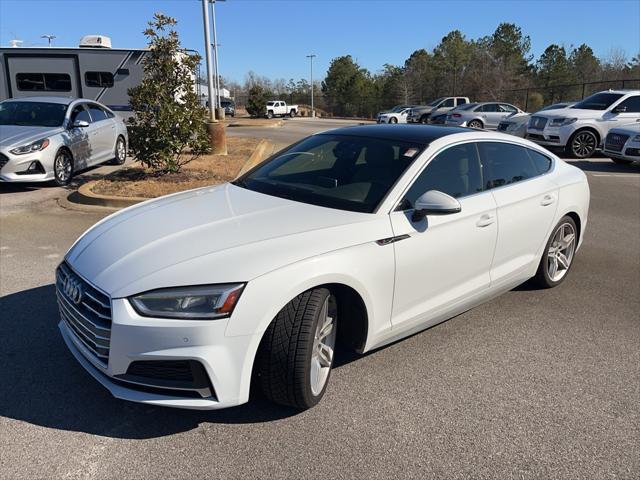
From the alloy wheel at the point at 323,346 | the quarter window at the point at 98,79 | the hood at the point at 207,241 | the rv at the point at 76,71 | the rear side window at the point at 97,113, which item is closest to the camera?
the hood at the point at 207,241

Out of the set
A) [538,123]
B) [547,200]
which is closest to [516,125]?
[538,123]

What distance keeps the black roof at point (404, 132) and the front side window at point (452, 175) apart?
0.58ft

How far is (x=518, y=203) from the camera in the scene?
14.2 feet

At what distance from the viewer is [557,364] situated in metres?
3.77

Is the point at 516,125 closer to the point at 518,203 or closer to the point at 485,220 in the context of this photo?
the point at 518,203

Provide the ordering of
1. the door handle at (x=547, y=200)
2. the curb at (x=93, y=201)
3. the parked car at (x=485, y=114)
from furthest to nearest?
the parked car at (x=485, y=114), the curb at (x=93, y=201), the door handle at (x=547, y=200)

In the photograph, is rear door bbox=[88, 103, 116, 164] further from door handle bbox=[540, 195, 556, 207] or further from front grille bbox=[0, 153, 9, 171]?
door handle bbox=[540, 195, 556, 207]

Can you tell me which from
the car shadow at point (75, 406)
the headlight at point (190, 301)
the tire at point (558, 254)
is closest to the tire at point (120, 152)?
the car shadow at point (75, 406)

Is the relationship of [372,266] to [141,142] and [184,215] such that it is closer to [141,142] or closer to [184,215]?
[184,215]

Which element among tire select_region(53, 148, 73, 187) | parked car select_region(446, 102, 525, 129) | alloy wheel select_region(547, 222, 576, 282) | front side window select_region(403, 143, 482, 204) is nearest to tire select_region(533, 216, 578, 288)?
alloy wheel select_region(547, 222, 576, 282)

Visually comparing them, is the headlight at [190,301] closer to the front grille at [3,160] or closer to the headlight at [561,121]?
the front grille at [3,160]

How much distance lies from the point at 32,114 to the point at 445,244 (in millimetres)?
9722

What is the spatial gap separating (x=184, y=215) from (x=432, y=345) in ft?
6.70

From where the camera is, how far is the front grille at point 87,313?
9.00 feet
